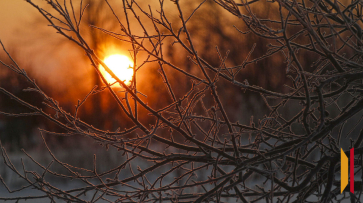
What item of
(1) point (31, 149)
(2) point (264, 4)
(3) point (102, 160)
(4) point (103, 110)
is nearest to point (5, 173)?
(1) point (31, 149)

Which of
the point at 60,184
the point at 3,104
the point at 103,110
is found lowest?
the point at 60,184

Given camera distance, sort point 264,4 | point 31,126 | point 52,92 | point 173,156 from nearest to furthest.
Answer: point 173,156 → point 52,92 → point 264,4 → point 31,126

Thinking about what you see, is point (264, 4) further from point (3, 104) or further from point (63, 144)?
point (3, 104)

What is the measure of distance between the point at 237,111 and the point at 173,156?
6.03 meters

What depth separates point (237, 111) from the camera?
7.20 m

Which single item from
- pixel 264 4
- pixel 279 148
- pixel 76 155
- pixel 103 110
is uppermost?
pixel 264 4

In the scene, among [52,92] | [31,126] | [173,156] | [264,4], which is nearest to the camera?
[173,156]

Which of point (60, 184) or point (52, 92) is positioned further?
point (60, 184)

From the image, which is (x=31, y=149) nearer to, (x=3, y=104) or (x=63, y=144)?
(x=63, y=144)

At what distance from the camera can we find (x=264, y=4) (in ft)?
22.9

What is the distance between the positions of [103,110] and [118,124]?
483mm

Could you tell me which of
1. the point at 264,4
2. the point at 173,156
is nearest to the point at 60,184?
the point at 264,4

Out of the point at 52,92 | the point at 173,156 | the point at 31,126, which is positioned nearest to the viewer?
the point at 173,156

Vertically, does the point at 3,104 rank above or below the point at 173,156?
above
